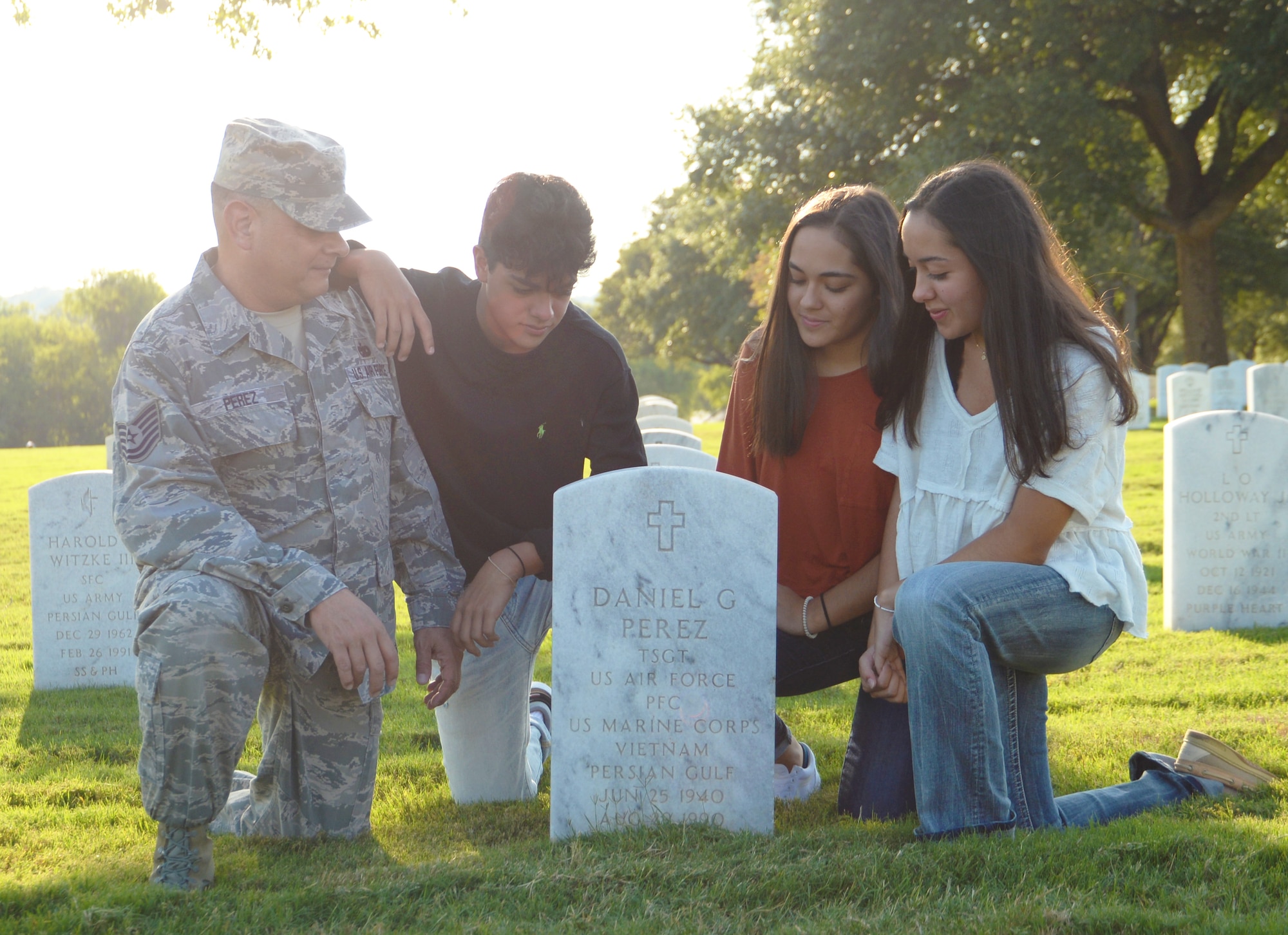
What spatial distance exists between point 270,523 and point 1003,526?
218cm

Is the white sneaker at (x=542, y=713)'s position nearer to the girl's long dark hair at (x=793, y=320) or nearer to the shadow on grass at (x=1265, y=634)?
the girl's long dark hair at (x=793, y=320)

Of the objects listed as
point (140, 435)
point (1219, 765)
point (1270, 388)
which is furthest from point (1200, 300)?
point (140, 435)

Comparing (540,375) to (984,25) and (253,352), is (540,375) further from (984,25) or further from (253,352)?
(984,25)

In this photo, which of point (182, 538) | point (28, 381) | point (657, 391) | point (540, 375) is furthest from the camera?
point (657, 391)

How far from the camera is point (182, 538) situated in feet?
10.1

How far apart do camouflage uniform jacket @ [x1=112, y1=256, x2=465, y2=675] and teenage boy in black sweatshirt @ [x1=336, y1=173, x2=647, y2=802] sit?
0.21 meters

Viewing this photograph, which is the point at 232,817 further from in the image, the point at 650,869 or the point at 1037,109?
the point at 1037,109

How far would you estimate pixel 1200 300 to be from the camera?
21.9 m

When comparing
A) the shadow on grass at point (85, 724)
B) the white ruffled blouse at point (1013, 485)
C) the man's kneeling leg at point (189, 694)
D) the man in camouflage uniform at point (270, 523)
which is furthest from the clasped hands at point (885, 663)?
the shadow on grass at point (85, 724)

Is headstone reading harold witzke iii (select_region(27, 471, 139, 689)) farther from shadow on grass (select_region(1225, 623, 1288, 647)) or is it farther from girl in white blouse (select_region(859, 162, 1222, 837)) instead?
shadow on grass (select_region(1225, 623, 1288, 647))

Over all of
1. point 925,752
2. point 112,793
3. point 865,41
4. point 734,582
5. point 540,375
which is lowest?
point 112,793

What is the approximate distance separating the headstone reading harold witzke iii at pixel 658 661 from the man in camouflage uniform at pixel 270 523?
20.1 inches

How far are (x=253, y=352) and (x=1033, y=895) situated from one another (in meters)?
2.57

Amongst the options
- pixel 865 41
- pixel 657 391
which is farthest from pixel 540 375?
pixel 657 391
